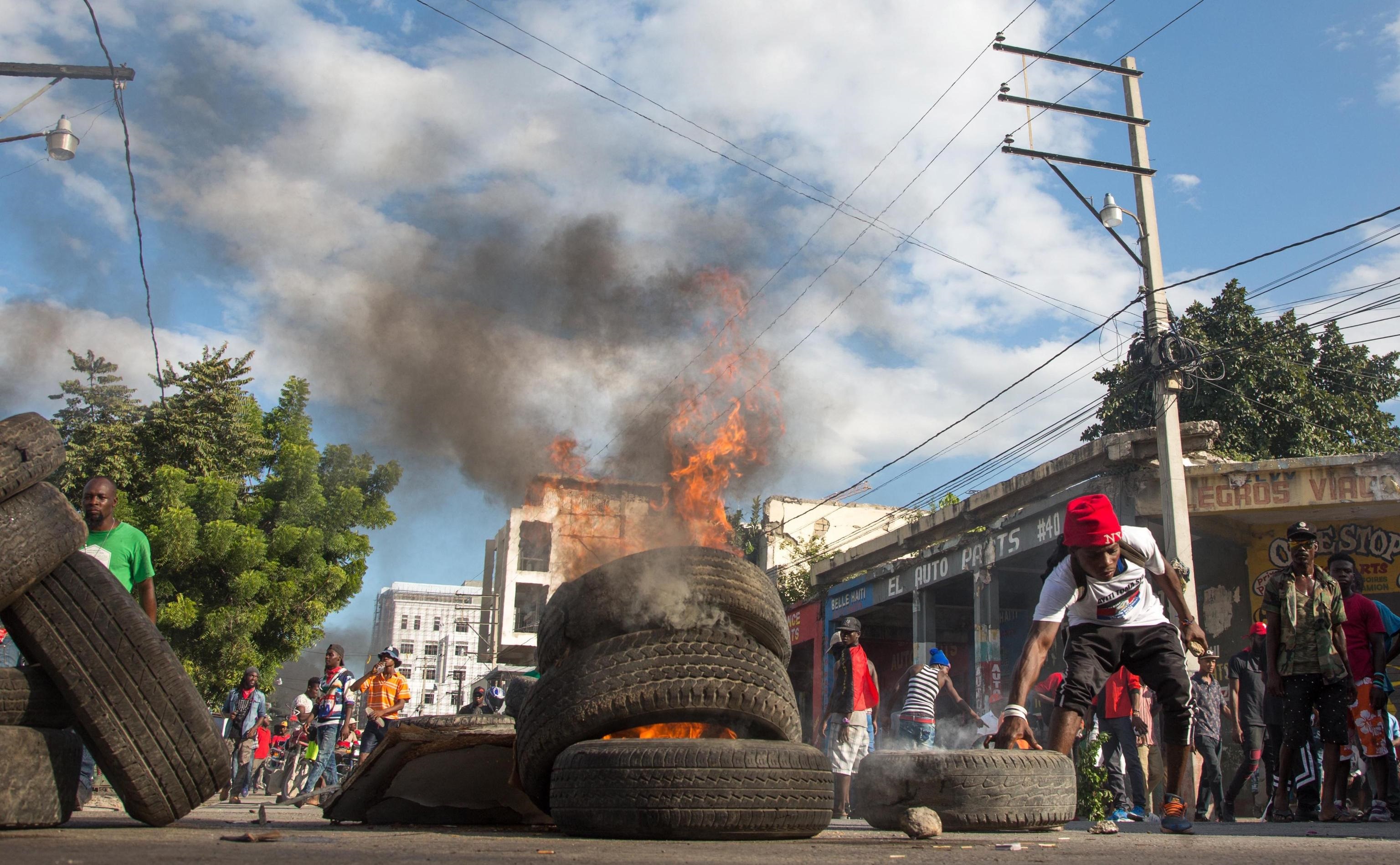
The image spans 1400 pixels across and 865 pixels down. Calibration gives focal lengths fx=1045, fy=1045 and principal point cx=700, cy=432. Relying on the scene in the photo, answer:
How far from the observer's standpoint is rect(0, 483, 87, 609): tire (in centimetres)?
389

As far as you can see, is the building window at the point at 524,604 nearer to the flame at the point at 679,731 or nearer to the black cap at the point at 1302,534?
the black cap at the point at 1302,534

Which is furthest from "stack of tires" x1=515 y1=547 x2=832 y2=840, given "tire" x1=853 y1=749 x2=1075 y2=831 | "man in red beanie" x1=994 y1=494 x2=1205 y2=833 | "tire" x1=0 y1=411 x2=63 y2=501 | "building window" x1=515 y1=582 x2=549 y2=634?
"building window" x1=515 y1=582 x2=549 y2=634

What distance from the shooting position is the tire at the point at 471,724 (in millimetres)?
5871

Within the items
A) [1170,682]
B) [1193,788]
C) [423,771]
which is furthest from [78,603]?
[1193,788]

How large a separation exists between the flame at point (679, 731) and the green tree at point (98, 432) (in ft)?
64.4

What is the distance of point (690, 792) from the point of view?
4027mm

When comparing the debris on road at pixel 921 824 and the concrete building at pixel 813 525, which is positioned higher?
the concrete building at pixel 813 525

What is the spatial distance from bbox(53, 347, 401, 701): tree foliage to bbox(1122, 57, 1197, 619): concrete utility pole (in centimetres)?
1350

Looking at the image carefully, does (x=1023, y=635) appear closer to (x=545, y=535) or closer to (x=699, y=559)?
(x=545, y=535)

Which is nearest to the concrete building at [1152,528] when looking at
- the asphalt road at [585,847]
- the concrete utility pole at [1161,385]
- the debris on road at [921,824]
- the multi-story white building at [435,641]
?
the concrete utility pole at [1161,385]

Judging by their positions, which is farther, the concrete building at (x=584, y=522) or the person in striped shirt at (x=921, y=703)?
the person in striped shirt at (x=921, y=703)

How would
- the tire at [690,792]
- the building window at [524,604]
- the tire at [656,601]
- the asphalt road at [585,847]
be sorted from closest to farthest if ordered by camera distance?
the asphalt road at [585,847] → the tire at [690,792] → the tire at [656,601] → the building window at [524,604]

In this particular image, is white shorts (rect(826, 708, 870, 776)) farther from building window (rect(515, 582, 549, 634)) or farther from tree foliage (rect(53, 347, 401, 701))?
building window (rect(515, 582, 549, 634))

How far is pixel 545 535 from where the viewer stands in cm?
802
